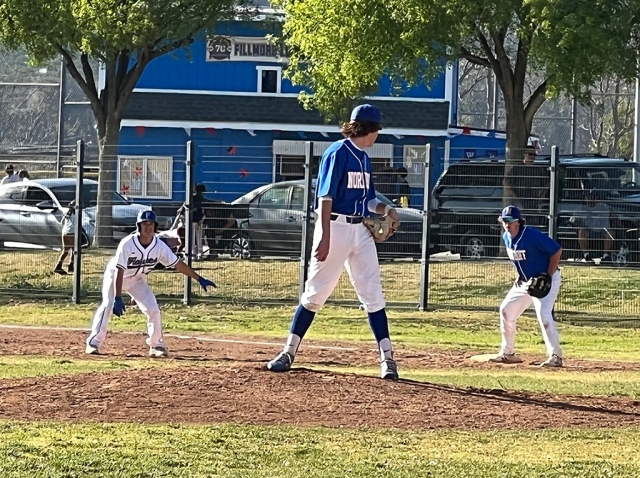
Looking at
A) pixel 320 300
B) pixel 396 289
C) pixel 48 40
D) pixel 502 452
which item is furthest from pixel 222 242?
pixel 502 452

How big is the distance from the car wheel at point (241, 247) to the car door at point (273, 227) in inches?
5.2

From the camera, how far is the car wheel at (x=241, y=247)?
20.8m

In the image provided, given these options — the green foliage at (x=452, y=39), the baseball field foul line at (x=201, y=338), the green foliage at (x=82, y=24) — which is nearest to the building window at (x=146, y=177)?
the green foliage at (x=82, y=24)

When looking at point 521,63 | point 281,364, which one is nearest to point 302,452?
point 281,364

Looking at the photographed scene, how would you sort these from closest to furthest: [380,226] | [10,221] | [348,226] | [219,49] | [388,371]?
[348,226] → [380,226] → [388,371] → [10,221] → [219,49]

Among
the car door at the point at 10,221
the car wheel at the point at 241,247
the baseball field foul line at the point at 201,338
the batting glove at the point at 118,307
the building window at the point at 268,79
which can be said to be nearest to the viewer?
the batting glove at the point at 118,307

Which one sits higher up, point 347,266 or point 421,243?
point 347,266

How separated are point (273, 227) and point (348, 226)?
37.9 ft

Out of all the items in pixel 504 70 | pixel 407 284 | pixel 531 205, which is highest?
pixel 504 70

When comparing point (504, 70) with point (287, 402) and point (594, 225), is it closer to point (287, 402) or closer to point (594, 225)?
point (594, 225)

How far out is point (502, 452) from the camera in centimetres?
775

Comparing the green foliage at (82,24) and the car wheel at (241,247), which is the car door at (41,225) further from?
the green foliage at (82,24)

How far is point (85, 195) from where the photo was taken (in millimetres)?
22547

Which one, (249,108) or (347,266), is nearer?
(347,266)
